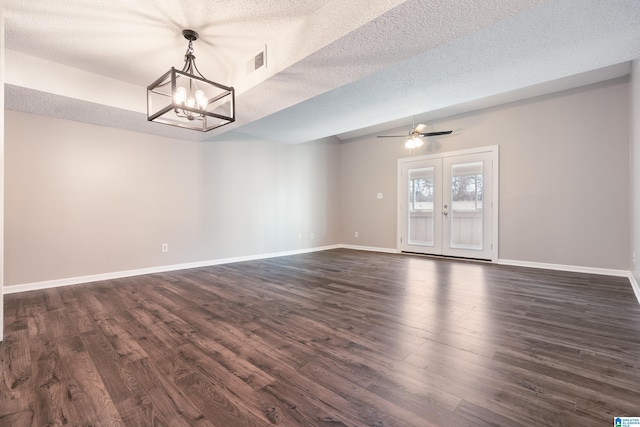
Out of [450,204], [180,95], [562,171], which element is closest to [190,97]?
[180,95]

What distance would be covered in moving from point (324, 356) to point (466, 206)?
4942 mm

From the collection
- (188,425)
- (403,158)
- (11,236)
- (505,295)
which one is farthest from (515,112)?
(11,236)

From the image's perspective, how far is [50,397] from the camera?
1525 mm

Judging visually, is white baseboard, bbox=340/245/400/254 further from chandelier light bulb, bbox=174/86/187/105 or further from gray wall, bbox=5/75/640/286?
chandelier light bulb, bbox=174/86/187/105

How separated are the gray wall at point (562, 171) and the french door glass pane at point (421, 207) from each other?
769 millimetres

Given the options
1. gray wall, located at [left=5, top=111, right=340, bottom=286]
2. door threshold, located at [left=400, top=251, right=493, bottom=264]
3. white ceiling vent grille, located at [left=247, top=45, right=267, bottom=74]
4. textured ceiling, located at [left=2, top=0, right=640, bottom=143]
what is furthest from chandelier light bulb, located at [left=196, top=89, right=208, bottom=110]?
door threshold, located at [left=400, top=251, right=493, bottom=264]

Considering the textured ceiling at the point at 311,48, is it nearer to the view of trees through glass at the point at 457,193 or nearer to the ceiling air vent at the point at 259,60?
the ceiling air vent at the point at 259,60

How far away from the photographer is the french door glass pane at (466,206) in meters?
5.55

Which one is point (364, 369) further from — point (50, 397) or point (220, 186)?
point (220, 186)

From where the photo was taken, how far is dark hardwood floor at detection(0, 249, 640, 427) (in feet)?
4.59

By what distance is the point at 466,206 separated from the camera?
5.70 meters

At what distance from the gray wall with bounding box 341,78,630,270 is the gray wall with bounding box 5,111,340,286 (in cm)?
410

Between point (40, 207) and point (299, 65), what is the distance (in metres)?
4.07

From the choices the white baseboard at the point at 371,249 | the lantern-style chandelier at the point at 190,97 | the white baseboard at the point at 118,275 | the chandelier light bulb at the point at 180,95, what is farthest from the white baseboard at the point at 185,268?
the chandelier light bulb at the point at 180,95
